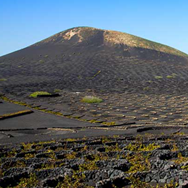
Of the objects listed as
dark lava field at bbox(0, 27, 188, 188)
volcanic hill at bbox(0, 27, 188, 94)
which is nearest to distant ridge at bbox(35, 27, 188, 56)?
volcanic hill at bbox(0, 27, 188, 94)

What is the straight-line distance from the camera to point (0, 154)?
5.54 metres

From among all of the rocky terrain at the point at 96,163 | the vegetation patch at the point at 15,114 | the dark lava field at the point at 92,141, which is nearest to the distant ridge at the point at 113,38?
the dark lava field at the point at 92,141

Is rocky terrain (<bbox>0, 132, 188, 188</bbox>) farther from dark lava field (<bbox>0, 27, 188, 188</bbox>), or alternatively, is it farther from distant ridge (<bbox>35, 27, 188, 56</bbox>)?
distant ridge (<bbox>35, 27, 188, 56</bbox>)

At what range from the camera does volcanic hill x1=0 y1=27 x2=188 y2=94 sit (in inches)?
819

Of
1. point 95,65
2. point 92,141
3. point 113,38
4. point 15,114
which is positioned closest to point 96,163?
point 92,141

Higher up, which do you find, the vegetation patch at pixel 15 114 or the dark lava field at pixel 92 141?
the vegetation patch at pixel 15 114

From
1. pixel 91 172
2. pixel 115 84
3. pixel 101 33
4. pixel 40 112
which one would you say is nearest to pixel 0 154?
pixel 91 172

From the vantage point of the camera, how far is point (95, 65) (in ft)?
102

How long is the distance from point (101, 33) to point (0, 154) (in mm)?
43813

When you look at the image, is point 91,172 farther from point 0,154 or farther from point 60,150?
point 0,154

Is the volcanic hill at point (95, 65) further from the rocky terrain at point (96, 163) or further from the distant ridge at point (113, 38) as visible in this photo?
the rocky terrain at point (96, 163)

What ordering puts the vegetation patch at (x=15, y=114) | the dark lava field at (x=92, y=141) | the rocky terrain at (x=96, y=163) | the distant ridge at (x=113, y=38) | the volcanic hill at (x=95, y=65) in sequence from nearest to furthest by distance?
the rocky terrain at (x=96, y=163), the dark lava field at (x=92, y=141), the vegetation patch at (x=15, y=114), the volcanic hill at (x=95, y=65), the distant ridge at (x=113, y=38)

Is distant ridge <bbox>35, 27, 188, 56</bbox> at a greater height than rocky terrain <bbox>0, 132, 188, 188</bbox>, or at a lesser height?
greater

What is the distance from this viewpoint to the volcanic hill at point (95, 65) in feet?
68.2
